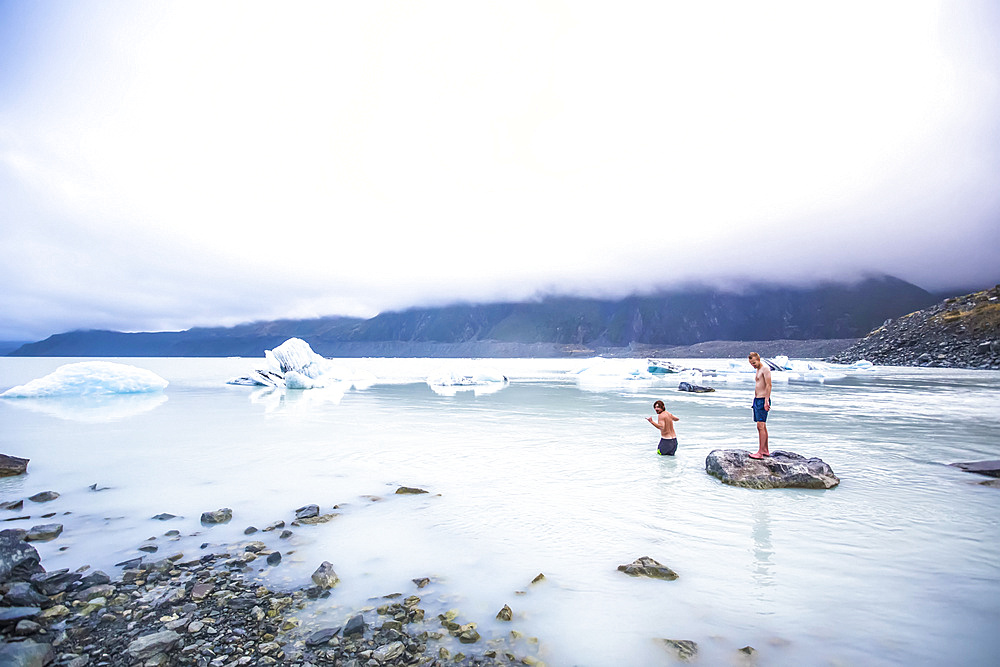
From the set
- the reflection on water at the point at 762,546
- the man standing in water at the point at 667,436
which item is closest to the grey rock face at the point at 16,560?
the reflection on water at the point at 762,546

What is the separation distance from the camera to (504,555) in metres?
5.30

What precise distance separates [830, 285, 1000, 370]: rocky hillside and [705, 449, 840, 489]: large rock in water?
6909 centimetres

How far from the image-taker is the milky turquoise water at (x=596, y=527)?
3791 mm

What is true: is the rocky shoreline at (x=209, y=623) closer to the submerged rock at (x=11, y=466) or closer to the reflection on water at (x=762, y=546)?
the reflection on water at (x=762, y=546)

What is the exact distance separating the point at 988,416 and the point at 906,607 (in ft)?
62.7

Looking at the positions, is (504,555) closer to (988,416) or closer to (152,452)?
(152,452)

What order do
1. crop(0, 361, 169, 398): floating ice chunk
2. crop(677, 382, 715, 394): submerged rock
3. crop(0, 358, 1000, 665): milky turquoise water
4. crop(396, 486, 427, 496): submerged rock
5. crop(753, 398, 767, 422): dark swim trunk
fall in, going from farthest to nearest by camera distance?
crop(677, 382, 715, 394): submerged rock < crop(0, 361, 169, 398): floating ice chunk < crop(753, 398, 767, 422): dark swim trunk < crop(396, 486, 427, 496): submerged rock < crop(0, 358, 1000, 665): milky turquoise water

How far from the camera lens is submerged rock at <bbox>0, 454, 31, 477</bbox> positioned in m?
9.00

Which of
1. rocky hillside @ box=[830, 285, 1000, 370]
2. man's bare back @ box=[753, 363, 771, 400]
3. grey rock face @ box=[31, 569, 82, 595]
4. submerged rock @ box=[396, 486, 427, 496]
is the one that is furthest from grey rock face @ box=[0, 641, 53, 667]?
rocky hillside @ box=[830, 285, 1000, 370]

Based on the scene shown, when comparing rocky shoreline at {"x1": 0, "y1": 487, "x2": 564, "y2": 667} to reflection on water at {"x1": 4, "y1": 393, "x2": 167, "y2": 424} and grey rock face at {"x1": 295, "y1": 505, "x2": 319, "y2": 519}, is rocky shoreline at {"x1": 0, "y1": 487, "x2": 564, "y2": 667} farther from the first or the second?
reflection on water at {"x1": 4, "y1": 393, "x2": 167, "y2": 424}

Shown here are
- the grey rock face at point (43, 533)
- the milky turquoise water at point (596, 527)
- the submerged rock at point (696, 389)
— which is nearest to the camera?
the milky turquoise water at point (596, 527)

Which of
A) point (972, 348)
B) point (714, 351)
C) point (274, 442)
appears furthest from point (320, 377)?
point (714, 351)

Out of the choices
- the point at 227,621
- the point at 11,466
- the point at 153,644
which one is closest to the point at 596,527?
the point at 227,621

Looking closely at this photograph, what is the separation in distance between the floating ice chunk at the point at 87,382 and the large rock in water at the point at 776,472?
3271cm
